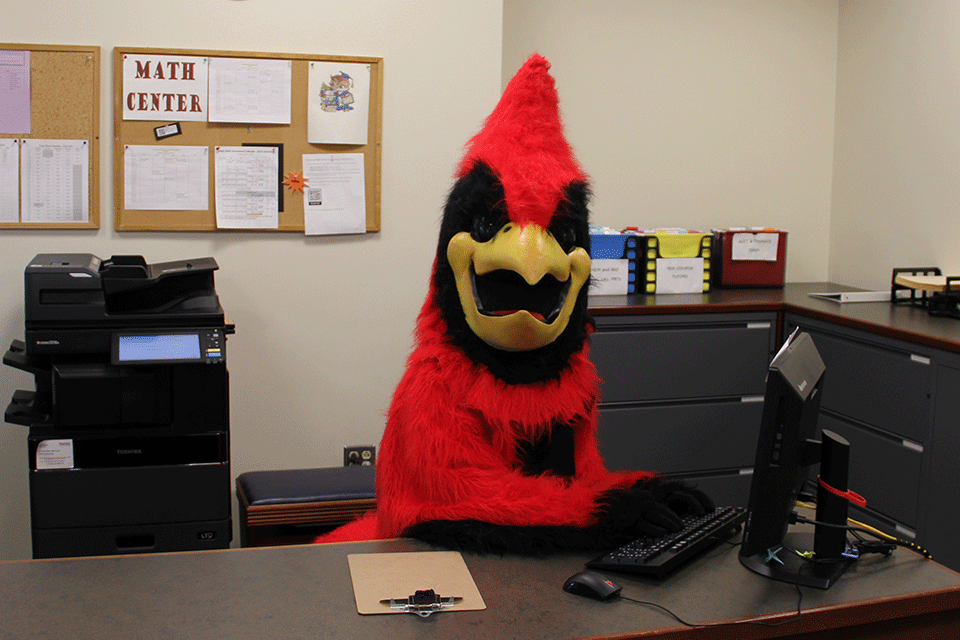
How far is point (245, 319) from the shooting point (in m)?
2.77

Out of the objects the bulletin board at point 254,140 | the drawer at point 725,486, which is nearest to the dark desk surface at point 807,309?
the drawer at point 725,486

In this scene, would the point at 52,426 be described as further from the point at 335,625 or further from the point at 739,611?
the point at 739,611

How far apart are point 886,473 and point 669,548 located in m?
1.57

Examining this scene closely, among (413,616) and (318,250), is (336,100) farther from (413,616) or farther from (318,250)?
(413,616)

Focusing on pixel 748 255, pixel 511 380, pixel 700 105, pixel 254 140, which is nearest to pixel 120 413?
pixel 254 140

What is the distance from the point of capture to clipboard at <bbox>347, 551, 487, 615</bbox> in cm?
115

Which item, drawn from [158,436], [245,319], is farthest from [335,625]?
[245,319]

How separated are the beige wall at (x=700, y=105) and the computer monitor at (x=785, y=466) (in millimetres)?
2155

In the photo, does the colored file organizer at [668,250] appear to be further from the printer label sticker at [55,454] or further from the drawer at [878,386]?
the printer label sticker at [55,454]

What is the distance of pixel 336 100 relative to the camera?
273 centimetres

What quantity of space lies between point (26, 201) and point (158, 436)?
39.8 inches

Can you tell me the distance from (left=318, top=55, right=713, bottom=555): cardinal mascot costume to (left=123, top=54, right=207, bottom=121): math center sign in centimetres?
151

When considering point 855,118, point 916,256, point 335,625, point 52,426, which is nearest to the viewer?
point 335,625

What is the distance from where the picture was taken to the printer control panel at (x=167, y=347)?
2.09 meters
